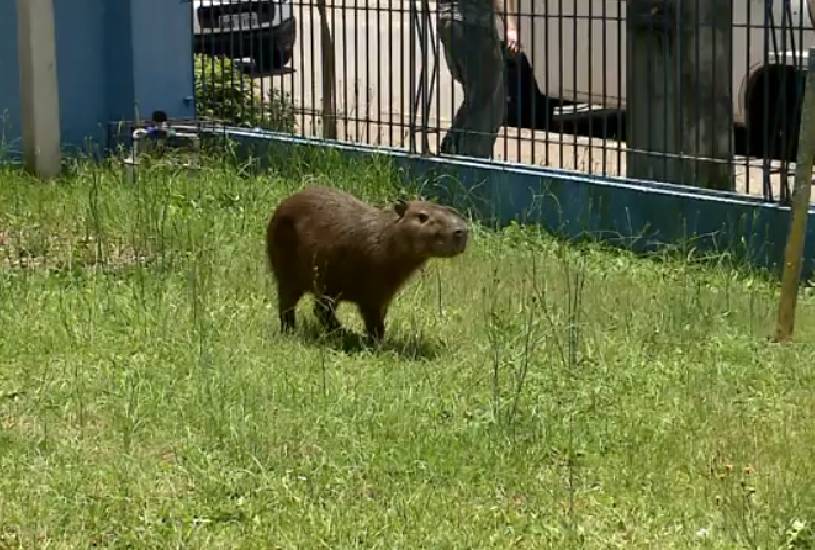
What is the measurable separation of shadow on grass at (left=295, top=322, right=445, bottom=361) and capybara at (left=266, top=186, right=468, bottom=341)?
0.08m

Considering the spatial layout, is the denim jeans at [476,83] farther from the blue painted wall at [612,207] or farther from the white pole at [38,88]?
the white pole at [38,88]

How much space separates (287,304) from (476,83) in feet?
11.7

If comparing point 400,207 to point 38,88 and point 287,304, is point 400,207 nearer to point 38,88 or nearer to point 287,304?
point 287,304

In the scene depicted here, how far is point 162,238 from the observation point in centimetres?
933

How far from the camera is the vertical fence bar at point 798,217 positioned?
727 centimetres

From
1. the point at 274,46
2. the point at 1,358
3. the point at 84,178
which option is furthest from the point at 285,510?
the point at 274,46

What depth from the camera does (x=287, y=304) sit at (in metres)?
8.01

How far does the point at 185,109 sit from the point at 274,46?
938 mm

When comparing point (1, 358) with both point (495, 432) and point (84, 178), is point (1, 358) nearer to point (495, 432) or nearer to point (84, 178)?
point (495, 432)

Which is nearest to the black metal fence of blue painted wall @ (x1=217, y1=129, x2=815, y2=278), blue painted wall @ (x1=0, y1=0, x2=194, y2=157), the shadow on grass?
blue painted wall @ (x1=217, y1=129, x2=815, y2=278)

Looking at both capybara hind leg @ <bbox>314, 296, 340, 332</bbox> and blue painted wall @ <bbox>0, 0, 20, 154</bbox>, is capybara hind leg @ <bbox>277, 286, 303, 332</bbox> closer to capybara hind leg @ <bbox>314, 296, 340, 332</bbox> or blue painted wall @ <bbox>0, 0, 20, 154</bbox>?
capybara hind leg @ <bbox>314, 296, 340, 332</bbox>

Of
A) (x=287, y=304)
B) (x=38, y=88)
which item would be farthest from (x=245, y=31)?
(x=287, y=304)

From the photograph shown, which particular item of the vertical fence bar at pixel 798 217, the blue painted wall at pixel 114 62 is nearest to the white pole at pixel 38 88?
the blue painted wall at pixel 114 62

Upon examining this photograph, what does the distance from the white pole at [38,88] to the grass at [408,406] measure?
1995 mm
